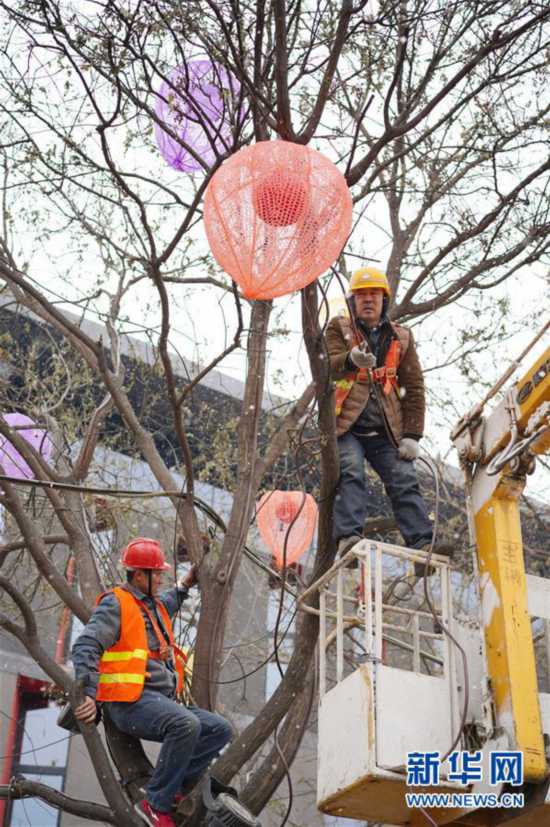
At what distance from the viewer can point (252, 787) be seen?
6969mm

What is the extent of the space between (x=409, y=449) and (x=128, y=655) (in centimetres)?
232

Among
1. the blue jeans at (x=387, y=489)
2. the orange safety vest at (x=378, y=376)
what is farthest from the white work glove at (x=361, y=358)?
the blue jeans at (x=387, y=489)

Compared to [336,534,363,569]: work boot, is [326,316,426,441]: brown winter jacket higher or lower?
higher

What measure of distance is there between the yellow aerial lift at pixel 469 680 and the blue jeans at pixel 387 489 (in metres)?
0.45

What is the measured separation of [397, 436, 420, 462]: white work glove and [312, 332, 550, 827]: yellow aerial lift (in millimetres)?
646

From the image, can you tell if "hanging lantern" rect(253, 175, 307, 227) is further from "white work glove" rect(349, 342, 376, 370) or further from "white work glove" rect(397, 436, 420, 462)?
"white work glove" rect(397, 436, 420, 462)

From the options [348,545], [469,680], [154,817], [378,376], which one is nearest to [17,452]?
[378,376]

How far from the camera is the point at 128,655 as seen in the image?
6.44 meters

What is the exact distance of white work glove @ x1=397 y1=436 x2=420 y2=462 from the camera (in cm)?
756

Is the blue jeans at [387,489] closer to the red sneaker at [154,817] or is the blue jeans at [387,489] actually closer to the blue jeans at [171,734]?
the blue jeans at [171,734]

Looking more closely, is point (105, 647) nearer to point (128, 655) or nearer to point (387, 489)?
point (128, 655)

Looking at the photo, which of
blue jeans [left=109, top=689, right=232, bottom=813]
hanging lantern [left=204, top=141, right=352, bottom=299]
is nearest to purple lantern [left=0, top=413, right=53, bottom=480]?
blue jeans [left=109, top=689, right=232, bottom=813]

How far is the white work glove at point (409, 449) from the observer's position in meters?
7.56

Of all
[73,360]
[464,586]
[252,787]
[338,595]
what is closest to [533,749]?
[338,595]
